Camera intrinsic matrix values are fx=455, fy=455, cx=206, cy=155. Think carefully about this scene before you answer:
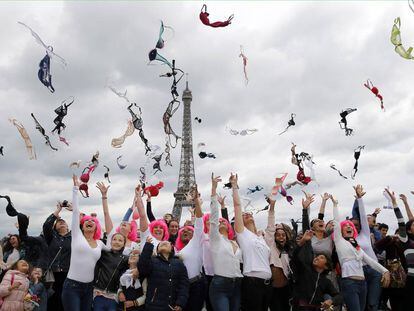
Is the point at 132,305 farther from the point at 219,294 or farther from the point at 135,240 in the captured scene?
the point at 135,240

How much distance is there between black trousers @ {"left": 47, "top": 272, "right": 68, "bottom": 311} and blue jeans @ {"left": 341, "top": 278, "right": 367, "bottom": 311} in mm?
4955

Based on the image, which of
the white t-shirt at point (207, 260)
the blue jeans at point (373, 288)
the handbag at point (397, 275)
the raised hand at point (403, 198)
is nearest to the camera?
the white t-shirt at point (207, 260)

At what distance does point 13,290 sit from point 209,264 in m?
3.26

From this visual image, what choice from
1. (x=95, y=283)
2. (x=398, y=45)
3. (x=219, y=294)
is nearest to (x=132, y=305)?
(x=95, y=283)

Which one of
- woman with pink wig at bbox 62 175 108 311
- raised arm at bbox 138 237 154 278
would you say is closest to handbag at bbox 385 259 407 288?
raised arm at bbox 138 237 154 278

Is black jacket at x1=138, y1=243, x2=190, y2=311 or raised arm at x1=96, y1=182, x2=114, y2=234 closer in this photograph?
black jacket at x1=138, y1=243, x2=190, y2=311

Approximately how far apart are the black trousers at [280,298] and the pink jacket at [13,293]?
4202 mm

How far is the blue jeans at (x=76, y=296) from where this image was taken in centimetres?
680

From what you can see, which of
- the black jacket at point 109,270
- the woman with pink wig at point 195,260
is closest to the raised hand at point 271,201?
the woman with pink wig at point 195,260

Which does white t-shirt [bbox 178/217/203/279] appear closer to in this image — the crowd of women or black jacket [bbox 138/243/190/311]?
the crowd of women

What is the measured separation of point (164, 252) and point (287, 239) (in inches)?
97.6

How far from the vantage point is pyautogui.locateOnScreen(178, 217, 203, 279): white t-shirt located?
288 inches

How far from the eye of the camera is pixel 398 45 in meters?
9.43

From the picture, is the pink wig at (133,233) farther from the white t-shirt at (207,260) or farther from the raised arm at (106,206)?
the white t-shirt at (207,260)
